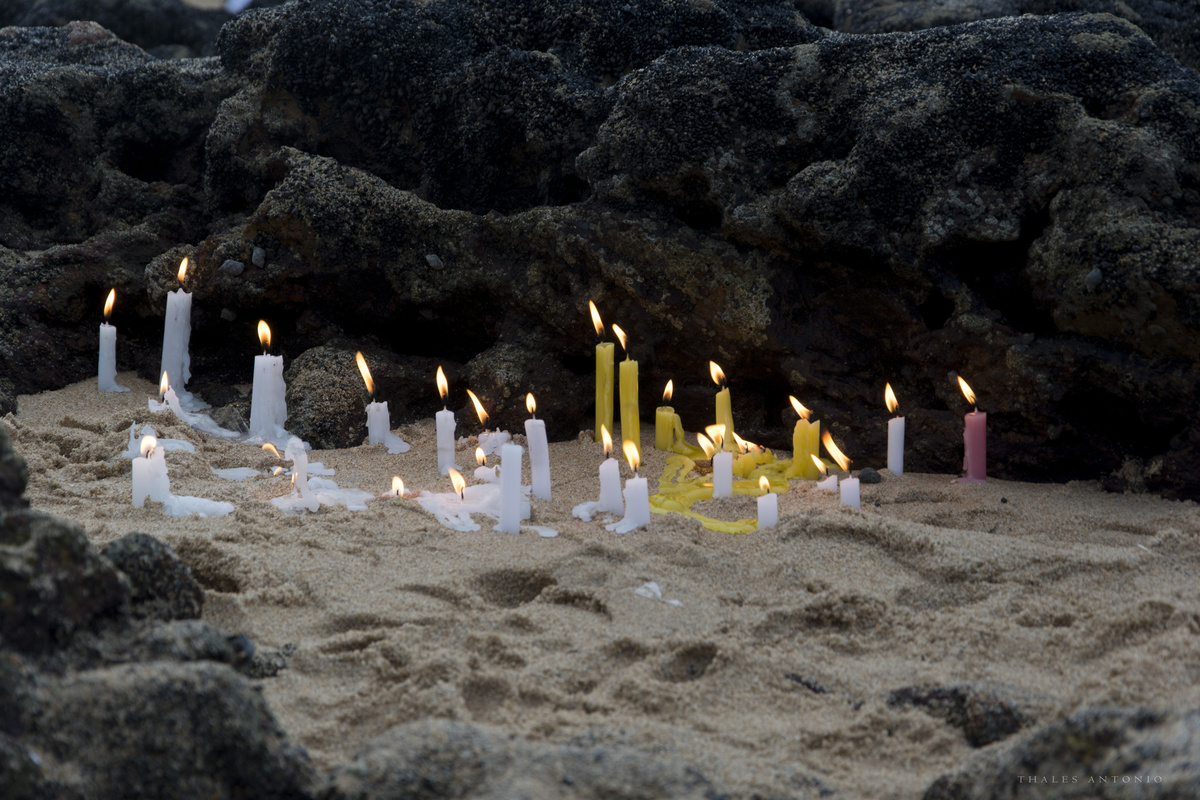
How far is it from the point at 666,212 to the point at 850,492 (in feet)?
5.85

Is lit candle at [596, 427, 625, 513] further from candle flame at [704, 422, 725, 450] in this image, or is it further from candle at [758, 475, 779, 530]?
candle flame at [704, 422, 725, 450]

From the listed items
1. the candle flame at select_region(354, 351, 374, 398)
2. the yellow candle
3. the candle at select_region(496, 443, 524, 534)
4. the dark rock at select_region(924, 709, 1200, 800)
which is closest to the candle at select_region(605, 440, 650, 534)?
the candle at select_region(496, 443, 524, 534)

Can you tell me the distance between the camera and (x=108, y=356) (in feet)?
17.0

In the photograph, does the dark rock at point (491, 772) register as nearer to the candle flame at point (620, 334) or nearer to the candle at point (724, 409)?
the candle at point (724, 409)

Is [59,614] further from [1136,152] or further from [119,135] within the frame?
[119,135]

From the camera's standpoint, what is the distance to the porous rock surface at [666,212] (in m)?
4.06

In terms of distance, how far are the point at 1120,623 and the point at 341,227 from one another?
13.4 feet

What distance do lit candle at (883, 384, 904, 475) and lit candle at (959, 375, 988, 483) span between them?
0.27 metres

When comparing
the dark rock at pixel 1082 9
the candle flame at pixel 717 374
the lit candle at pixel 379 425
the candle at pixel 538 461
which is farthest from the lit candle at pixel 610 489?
the dark rock at pixel 1082 9

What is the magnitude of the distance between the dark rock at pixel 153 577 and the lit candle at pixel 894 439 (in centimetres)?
301

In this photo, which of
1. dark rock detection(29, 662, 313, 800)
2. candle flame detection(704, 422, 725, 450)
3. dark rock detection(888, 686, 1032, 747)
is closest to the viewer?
dark rock detection(29, 662, 313, 800)

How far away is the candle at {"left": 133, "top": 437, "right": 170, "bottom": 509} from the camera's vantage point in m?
3.64

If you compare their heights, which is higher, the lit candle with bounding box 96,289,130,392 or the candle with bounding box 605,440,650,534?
the lit candle with bounding box 96,289,130,392

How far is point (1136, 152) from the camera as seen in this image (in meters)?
3.92
